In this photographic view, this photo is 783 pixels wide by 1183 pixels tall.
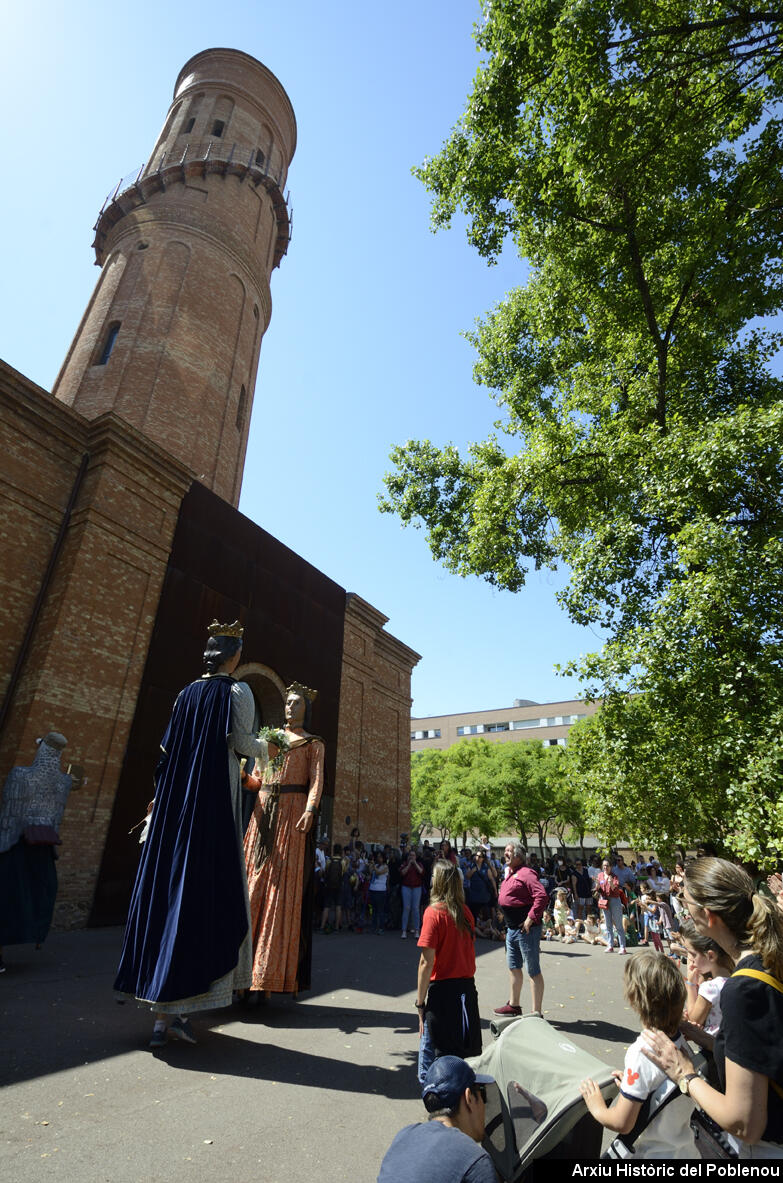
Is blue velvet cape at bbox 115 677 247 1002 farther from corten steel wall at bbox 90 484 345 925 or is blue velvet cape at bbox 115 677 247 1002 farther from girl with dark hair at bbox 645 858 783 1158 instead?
corten steel wall at bbox 90 484 345 925

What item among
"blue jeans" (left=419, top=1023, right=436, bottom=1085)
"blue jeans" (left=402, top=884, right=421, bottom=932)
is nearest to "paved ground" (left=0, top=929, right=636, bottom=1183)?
"blue jeans" (left=419, top=1023, right=436, bottom=1085)

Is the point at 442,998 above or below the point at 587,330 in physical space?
below

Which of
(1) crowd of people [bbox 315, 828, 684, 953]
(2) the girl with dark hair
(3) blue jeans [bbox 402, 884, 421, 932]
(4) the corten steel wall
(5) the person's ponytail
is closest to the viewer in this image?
(2) the girl with dark hair

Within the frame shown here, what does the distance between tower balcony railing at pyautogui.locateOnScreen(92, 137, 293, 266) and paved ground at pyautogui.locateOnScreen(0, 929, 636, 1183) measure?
71.0 feet

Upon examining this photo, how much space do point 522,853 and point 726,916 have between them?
4038mm

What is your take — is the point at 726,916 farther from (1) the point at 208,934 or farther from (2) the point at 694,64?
(2) the point at 694,64

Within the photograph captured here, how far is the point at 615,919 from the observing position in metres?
11.7

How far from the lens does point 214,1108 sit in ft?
10.0

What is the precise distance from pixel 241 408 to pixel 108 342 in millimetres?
4101

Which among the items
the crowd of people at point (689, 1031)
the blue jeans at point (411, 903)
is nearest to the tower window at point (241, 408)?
the blue jeans at point (411, 903)

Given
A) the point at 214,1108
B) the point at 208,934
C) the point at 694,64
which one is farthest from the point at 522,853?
the point at 694,64

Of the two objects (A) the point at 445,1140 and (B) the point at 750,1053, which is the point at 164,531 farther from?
(B) the point at 750,1053

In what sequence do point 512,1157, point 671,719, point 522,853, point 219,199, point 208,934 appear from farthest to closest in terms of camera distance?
point 219,199 < point 671,719 < point 522,853 < point 208,934 < point 512,1157

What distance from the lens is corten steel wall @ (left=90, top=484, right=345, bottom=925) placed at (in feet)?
33.5
